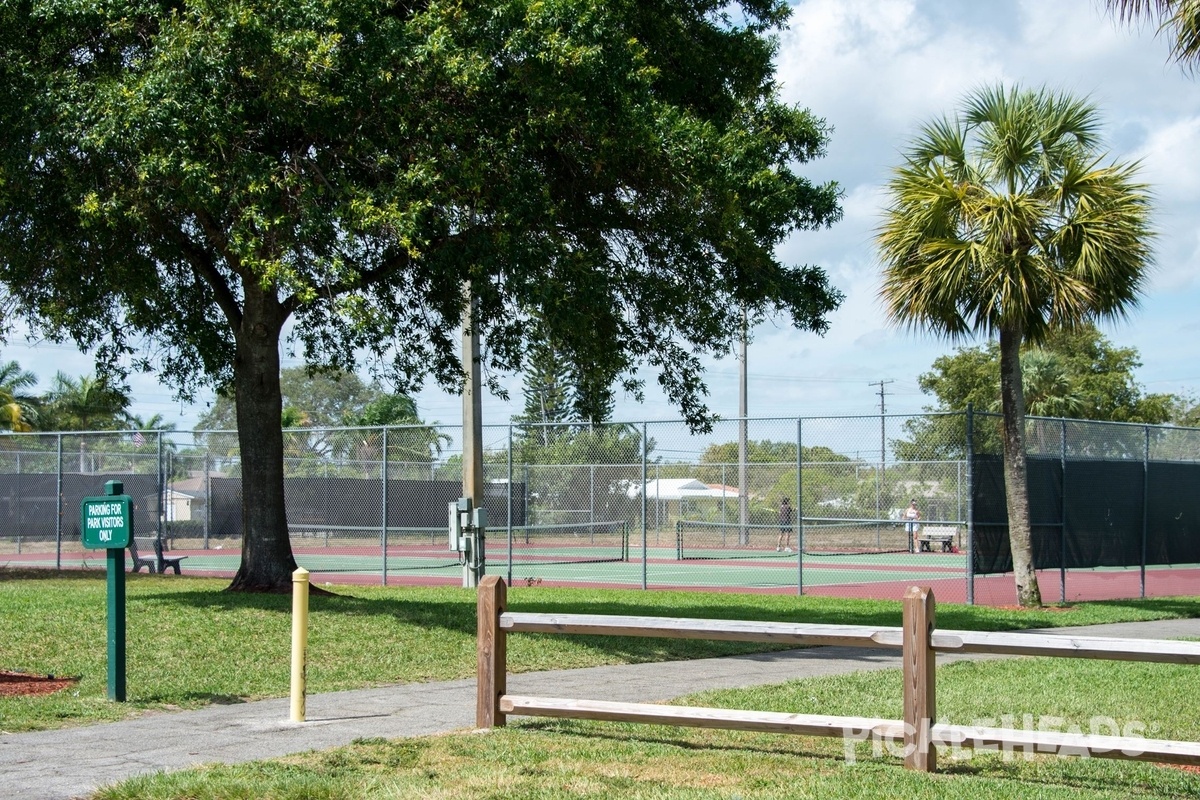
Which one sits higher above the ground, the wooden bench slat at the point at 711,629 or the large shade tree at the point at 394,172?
the large shade tree at the point at 394,172

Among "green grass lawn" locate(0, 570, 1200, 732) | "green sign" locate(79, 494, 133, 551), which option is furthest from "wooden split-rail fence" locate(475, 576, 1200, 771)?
"green sign" locate(79, 494, 133, 551)

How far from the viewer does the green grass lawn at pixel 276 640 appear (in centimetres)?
1051

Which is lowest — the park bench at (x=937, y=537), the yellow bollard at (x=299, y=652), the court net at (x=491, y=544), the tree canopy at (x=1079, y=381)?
the court net at (x=491, y=544)

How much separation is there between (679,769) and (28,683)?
236 inches

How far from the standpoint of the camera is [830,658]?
521 inches

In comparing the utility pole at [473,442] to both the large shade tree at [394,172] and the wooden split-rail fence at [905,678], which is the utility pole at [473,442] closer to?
the large shade tree at [394,172]

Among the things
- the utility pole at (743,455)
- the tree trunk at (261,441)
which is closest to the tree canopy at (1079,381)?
the utility pole at (743,455)

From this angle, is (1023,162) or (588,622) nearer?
(588,622)

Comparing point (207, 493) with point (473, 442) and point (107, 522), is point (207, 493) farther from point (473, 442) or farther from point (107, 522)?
point (107, 522)

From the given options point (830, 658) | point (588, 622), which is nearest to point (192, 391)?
point (830, 658)

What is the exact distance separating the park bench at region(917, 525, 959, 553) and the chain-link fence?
0.40 feet

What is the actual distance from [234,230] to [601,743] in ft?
22.5

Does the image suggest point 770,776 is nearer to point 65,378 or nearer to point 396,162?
point 396,162

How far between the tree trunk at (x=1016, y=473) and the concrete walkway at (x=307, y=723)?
256 inches
